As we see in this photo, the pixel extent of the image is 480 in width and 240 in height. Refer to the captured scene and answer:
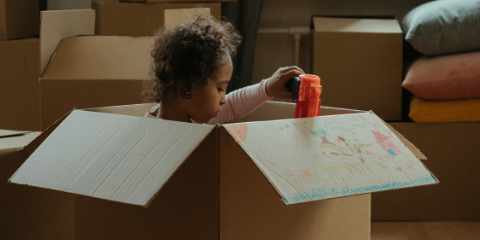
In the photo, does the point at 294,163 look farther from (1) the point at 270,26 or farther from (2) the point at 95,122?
(1) the point at 270,26

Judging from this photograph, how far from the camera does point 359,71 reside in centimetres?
217

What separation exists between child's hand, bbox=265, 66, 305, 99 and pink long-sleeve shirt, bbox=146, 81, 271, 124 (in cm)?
2

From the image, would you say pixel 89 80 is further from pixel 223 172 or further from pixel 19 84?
pixel 223 172

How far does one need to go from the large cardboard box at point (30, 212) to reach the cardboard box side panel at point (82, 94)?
1.00 ft

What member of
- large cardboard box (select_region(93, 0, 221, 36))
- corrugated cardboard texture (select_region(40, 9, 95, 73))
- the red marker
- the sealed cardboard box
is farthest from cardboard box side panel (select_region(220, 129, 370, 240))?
large cardboard box (select_region(93, 0, 221, 36))

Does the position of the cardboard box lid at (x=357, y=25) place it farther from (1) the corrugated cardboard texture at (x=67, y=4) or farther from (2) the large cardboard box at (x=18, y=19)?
(2) the large cardboard box at (x=18, y=19)

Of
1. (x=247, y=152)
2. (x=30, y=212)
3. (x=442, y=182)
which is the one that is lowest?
(x=442, y=182)

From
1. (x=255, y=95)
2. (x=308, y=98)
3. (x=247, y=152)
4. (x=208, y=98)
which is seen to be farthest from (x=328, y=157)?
(x=255, y=95)

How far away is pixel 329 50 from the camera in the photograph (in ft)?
7.12

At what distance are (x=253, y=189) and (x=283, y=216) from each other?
0.05 m

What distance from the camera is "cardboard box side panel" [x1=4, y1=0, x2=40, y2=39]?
2.29 m

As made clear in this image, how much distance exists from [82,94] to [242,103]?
44cm

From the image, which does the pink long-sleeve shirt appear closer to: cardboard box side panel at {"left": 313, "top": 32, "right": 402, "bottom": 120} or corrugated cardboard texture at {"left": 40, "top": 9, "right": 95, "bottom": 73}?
corrugated cardboard texture at {"left": 40, "top": 9, "right": 95, "bottom": 73}

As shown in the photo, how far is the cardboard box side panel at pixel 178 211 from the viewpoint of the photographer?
3.02ft
